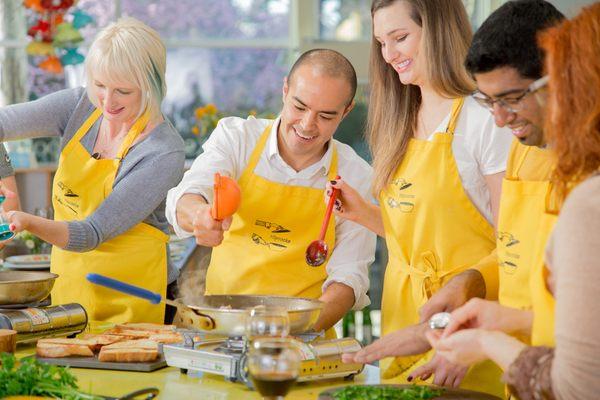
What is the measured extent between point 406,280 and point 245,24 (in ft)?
16.3

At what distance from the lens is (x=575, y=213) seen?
1608mm

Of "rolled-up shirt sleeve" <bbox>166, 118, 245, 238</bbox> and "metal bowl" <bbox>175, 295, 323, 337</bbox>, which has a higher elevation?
"rolled-up shirt sleeve" <bbox>166, 118, 245, 238</bbox>

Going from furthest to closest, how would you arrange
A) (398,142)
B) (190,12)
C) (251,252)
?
(190,12)
(251,252)
(398,142)

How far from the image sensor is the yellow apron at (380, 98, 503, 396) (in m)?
2.69

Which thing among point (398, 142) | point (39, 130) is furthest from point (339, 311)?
point (39, 130)

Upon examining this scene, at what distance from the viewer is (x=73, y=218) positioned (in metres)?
3.38

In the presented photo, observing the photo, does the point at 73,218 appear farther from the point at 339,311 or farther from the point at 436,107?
the point at 436,107

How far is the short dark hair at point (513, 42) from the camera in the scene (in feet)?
6.81

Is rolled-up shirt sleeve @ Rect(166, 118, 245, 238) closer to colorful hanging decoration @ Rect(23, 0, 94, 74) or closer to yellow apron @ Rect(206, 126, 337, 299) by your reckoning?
yellow apron @ Rect(206, 126, 337, 299)

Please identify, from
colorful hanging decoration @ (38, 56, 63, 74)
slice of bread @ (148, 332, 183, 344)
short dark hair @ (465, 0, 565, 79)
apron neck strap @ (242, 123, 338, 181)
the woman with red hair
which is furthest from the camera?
colorful hanging decoration @ (38, 56, 63, 74)

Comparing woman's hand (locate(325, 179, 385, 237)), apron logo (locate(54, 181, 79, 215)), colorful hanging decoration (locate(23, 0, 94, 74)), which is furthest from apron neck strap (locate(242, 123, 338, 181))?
colorful hanging decoration (locate(23, 0, 94, 74))

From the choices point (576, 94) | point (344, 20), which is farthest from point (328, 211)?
point (344, 20)

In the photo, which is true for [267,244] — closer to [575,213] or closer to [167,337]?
[167,337]

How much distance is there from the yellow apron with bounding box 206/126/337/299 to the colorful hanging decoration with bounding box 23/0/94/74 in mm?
3380
